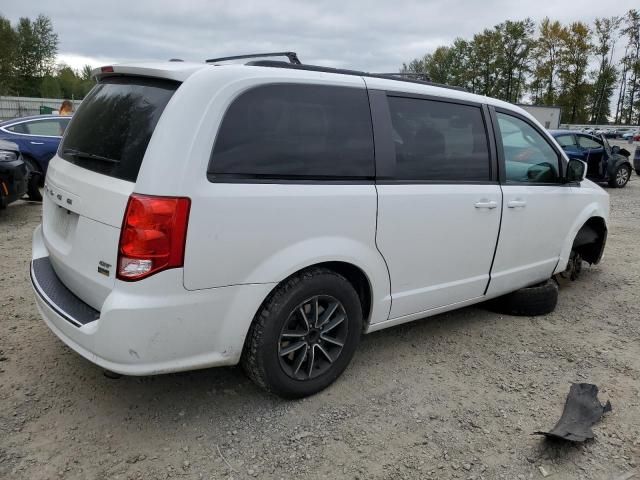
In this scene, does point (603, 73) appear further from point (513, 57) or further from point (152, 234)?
point (152, 234)

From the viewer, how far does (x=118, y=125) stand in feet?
8.79

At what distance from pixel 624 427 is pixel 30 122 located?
10.6 meters

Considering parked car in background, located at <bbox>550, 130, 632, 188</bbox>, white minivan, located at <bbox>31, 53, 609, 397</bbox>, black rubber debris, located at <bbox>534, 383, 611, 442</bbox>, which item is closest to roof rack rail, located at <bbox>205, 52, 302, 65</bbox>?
white minivan, located at <bbox>31, 53, 609, 397</bbox>

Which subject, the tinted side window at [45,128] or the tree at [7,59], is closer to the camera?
the tinted side window at [45,128]

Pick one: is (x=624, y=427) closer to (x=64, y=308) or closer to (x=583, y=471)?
(x=583, y=471)

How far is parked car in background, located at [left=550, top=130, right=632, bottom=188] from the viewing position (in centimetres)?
1362

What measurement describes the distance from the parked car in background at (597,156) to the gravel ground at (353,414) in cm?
1086

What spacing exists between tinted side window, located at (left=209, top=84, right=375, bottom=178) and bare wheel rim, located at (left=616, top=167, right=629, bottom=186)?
14024 millimetres

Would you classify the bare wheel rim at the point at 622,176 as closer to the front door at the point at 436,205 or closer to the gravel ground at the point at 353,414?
the gravel ground at the point at 353,414

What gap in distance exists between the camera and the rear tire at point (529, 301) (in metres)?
4.37

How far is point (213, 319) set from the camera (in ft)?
8.25

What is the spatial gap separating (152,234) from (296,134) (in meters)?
0.91

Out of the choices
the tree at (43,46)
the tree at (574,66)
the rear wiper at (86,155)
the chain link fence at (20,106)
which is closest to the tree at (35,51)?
the tree at (43,46)

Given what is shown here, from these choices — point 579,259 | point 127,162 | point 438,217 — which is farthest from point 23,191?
point 579,259
